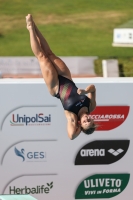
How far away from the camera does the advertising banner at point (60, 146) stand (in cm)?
668

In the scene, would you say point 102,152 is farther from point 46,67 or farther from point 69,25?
point 69,25

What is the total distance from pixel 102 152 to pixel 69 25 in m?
13.3

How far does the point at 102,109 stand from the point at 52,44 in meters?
11.2

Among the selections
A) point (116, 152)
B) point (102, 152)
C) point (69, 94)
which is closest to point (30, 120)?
point (102, 152)

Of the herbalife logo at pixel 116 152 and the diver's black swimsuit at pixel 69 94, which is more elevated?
the diver's black swimsuit at pixel 69 94

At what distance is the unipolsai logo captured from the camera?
22.4ft

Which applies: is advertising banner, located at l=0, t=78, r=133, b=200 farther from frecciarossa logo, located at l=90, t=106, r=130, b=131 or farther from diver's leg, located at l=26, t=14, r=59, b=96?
diver's leg, located at l=26, t=14, r=59, b=96

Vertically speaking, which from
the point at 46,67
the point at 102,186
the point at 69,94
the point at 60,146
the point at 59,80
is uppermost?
the point at 46,67

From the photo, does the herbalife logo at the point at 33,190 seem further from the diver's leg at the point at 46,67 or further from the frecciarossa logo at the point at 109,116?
the diver's leg at the point at 46,67

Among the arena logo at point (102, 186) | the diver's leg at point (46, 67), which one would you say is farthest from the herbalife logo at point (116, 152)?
the diver's leg at point (46, 67)

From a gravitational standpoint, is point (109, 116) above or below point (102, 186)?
above

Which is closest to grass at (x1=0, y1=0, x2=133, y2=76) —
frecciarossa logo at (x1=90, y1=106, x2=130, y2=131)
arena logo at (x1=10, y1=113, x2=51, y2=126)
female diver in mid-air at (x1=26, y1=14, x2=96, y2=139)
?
frecciarossa logo at (x1=90, y1=106, x2=130, y2=131)

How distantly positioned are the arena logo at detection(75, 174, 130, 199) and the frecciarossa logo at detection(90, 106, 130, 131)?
0.81m

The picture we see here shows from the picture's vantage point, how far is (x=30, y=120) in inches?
264
